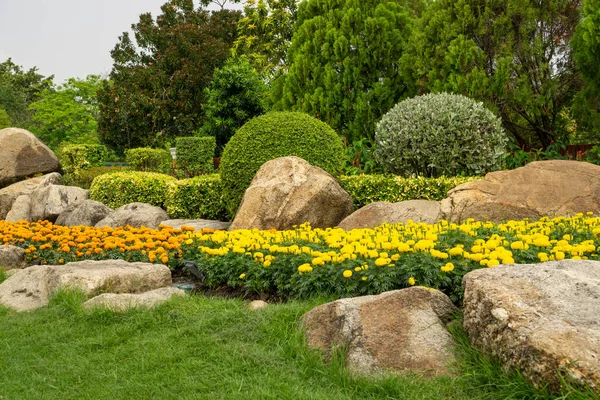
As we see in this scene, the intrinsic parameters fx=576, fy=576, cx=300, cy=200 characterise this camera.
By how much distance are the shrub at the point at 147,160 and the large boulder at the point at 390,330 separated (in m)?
14.2

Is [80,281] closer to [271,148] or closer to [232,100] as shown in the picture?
[271,148]

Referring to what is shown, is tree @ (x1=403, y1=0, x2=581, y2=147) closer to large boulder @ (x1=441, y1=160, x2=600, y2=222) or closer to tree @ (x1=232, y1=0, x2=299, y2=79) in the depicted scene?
large boulder @ (x1=441, y1=160, x2=600, y2=222)

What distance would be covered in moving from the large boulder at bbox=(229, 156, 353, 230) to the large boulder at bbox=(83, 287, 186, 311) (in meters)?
3.28

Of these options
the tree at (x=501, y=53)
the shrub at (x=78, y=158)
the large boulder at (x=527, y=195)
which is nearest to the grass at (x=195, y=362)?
the large boulder at (x=527, y=195)

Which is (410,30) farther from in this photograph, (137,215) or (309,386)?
(309,386)

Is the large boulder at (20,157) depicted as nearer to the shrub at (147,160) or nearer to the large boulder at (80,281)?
the shrub at (147,160)

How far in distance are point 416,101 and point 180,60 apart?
17.9 meters

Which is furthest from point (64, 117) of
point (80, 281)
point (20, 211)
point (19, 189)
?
point (80, 281)

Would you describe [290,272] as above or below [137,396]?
above

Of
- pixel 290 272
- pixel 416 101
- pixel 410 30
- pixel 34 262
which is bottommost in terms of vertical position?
pixel 34 262

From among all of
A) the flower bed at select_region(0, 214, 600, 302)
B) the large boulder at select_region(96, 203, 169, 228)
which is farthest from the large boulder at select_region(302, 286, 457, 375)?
the large boulder at select_region(96, 203, 169, 228)

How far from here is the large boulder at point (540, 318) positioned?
3.06 metres

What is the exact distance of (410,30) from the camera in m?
14.7

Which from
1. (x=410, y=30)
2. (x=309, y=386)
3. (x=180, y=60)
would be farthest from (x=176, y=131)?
(x=309, y=386)
